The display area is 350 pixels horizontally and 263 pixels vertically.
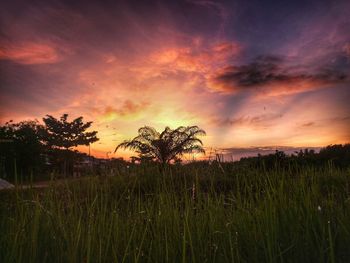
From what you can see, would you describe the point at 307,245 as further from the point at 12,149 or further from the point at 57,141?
the point at 57,141

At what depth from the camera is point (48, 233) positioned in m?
4.05

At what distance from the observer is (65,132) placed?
3472 cm

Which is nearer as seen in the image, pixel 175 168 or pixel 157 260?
pixel 157 260

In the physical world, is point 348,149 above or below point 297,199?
above

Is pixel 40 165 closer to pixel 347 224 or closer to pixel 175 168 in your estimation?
pixel 175 168

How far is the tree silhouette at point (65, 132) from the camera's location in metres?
33.8

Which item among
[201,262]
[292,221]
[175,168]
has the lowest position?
[201,262]

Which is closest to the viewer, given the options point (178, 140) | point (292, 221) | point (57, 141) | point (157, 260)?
point (157, 260)

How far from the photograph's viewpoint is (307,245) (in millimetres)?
3641

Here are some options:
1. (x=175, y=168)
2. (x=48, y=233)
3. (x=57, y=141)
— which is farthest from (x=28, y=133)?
(x=48, y=233)

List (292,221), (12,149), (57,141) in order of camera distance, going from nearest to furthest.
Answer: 1. (292,221)
2. (12,149)
3. (57,141)

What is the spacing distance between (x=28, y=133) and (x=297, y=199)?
28055 mm

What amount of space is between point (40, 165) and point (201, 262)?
27884 mm

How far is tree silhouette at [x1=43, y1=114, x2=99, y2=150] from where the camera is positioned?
33812 millimetres
